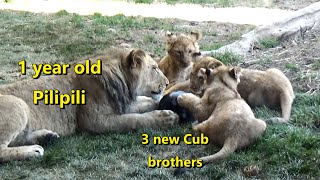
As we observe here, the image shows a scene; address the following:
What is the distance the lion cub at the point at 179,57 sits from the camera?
7.59 meters

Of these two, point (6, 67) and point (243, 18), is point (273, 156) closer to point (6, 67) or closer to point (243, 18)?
point (6, 67)

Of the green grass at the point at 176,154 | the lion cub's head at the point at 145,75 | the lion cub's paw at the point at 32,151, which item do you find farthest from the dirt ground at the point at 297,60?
the lion cub's paw at the point at 32,151

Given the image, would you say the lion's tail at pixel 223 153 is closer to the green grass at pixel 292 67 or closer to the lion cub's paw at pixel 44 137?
the lion cub's paw at pixel 44 137

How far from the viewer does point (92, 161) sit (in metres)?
5.26

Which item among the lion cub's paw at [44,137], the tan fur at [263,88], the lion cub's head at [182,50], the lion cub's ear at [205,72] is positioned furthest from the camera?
the lion cub's head at [182,50]

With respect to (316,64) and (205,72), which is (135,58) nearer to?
(205,72)

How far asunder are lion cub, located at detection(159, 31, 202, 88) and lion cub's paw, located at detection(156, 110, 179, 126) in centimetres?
148

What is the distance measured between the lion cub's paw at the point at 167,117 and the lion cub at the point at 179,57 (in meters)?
1.48

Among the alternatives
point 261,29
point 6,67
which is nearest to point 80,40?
point 6,67

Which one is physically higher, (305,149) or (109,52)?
(109,52)

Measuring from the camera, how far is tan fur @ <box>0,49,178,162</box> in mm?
5754

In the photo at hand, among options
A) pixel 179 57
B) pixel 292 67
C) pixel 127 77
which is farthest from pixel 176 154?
pixel 292 67

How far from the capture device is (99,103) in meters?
6.03

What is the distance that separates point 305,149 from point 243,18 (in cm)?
711
